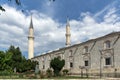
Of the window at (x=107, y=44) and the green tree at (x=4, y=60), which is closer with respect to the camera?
the window at (x=107, y=44)

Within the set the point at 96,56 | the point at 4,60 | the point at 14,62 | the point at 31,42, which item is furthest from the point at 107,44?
the point at 31,42

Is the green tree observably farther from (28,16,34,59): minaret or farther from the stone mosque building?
(28,16,34,59): minaret

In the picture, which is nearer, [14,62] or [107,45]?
[107,45]

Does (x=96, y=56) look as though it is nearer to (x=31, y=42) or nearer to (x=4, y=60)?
(x=4, y=60)

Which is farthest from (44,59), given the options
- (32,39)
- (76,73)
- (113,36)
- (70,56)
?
(113,36)

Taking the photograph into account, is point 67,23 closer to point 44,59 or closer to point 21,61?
point 44,59

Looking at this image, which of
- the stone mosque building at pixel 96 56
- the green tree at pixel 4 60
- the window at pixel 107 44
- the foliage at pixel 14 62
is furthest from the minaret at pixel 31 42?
the window at pixel 107 44

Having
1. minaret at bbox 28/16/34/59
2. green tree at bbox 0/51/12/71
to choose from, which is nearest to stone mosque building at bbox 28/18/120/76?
green tree at bbox 0/51/12/71

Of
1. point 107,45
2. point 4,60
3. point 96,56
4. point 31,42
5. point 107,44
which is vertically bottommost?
point 4,60

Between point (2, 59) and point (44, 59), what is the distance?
66.0ft

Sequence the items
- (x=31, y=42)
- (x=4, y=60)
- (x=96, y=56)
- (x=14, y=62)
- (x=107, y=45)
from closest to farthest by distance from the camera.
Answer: (x=107, y=45)
(x=96, y=56)
(x=4, y=60)
(x=14, y=62)
(x=31, y=42)

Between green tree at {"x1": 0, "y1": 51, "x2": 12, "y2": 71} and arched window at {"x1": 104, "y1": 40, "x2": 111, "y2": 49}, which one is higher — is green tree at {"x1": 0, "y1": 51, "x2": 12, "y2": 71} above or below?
below

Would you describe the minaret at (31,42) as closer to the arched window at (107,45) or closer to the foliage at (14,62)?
the foliage at (14,62)

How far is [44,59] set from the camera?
67625 millimetres
